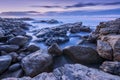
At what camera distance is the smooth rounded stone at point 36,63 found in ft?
24.1

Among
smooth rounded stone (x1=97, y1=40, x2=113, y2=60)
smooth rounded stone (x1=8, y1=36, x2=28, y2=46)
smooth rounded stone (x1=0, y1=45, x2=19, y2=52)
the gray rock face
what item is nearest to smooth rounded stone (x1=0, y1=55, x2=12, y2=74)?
smooth rounded stone (x1=0, y1=45, x2=19, y2=52)

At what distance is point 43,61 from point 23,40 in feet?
12.0

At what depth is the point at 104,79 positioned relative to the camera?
196 inches

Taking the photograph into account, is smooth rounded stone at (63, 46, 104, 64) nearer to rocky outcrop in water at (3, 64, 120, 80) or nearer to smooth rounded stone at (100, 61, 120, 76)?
smooth rounded stone at (100, 61, 120, 76)

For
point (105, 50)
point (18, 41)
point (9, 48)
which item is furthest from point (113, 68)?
point (18, 41)

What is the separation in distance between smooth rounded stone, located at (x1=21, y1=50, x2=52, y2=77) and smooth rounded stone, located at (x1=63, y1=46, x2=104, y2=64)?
1.16 meters

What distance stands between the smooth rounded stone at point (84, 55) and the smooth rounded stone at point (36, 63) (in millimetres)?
1159

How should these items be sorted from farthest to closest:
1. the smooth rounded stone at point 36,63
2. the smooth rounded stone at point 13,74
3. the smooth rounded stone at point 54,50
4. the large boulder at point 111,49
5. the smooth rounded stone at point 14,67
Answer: the smooth rounded stone at point 54,50 → the smooth rounded stone at point 14,67 → the large boulder at point 111,49 → the smooth rounded stone at point 13,74 → the smooth rounded stone at point 36,63

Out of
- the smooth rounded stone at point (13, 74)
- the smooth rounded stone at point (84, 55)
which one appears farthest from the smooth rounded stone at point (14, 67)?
the smooth rounded stone at point (84, 55)

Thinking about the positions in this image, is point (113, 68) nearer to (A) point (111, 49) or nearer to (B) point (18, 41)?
(A) point (111, 49)

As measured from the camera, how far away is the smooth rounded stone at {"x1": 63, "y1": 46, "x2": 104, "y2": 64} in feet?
27.7

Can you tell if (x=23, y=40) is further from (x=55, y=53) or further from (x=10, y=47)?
(x=55, y=53)

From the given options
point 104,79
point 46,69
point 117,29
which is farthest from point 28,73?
point 117,29

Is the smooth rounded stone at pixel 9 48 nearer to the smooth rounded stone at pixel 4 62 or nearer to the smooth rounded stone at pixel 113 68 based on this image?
the smooth rounded stone at pixel 4 62
